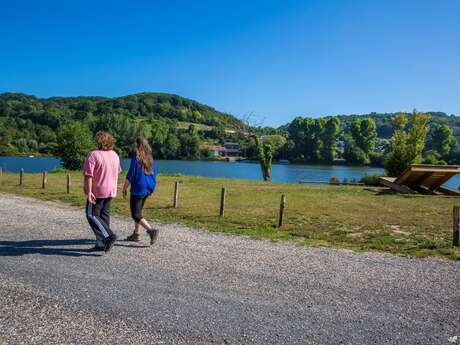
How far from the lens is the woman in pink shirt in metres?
7.04

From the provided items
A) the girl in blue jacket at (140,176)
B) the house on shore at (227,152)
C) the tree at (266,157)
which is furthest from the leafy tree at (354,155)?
the girl in blue jacket at (140,176)

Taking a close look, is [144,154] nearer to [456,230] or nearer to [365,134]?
[456,230]

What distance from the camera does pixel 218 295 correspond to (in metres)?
5.23

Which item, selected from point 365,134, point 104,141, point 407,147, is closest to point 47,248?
point 104,141

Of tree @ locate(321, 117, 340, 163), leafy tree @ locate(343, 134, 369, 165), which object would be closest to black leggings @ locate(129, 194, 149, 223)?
leafy tree @ locate(343, 134, 369, 165)

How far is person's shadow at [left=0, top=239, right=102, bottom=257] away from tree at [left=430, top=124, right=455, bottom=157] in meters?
101

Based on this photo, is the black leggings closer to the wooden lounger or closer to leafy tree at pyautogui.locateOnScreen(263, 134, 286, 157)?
the wooden lounger

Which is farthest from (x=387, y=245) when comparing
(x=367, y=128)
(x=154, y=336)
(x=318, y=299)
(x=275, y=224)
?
(x=367, y=128)

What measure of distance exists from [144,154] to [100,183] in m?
1.03

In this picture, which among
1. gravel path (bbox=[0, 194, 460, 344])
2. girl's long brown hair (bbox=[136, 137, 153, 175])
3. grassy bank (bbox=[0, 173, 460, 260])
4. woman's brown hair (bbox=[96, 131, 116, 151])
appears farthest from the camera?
grassy bank (bbox=[0, 173, 460, 260])

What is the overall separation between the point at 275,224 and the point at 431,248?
4142 mm

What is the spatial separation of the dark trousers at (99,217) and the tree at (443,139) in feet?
332

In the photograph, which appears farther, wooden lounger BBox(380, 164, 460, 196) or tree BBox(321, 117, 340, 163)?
tree BBox(321, 117, 340, 163)

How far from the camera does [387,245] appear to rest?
8.76 metres
